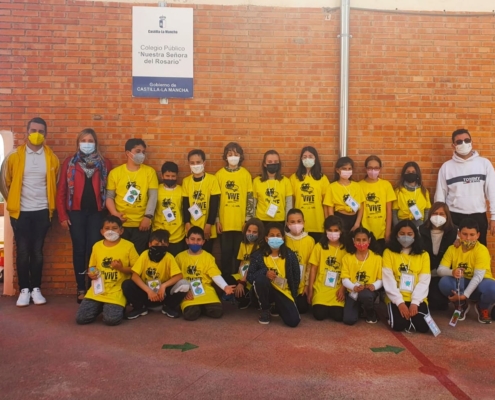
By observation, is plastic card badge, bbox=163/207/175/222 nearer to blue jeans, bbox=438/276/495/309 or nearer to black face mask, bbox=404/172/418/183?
black face mask, bbox=404/172/418/183

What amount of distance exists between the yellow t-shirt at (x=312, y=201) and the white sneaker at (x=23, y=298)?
3484 mm

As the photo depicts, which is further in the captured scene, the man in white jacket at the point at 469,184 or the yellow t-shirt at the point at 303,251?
the man in white jacket at the point at 469,184

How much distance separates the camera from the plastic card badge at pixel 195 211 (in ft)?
18.5

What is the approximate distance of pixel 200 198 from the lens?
5672 millimetres

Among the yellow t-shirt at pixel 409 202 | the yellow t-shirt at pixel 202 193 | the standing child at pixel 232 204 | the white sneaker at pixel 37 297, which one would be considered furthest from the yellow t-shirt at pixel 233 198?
the white sneaker at pixel 37 297

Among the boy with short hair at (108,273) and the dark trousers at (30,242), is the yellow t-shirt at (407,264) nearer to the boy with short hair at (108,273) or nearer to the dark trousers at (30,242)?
the boy with short hair at (108,273)

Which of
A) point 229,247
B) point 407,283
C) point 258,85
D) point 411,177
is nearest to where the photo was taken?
point 407,283

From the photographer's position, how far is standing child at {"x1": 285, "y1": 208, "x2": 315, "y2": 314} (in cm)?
528

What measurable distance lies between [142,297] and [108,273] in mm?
462

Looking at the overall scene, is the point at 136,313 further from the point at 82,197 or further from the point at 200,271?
the point at 82,197

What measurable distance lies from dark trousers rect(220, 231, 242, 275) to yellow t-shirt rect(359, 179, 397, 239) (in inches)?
63.4

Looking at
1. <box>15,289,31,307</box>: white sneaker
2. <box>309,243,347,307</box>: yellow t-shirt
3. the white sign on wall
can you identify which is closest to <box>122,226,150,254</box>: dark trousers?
<box>15,289,31,307</box>: white sneaker

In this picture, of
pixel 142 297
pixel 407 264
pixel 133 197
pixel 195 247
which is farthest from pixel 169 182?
pixel 407 264

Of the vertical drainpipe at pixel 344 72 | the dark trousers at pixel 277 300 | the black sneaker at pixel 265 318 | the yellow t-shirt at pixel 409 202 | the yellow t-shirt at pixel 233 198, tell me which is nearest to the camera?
the dark trousers at pixel 277 300
